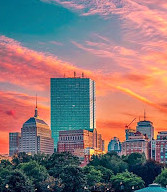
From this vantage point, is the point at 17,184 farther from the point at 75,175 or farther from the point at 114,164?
the point at 114,164

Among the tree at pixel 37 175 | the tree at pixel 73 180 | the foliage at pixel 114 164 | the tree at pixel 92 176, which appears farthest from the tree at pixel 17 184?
the foliage at pixel 114 164

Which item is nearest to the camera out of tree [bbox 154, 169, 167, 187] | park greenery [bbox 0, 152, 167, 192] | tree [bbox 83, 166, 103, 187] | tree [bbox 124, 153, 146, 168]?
park greenery [bbox 0, 152, 167, 192]

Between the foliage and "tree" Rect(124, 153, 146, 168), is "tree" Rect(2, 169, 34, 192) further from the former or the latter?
"tree" Rect(124, 153, 146, 168)

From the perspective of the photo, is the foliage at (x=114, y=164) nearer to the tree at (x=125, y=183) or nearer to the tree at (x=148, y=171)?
the tree at (x=148, y=171)

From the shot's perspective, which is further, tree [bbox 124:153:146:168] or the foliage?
tree [bbox 124:153:146:168]

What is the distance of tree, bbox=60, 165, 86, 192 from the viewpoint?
12388 centimetres

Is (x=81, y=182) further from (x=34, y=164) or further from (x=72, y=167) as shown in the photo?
(x=34, y=164)

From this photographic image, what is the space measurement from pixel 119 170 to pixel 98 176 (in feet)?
94.7

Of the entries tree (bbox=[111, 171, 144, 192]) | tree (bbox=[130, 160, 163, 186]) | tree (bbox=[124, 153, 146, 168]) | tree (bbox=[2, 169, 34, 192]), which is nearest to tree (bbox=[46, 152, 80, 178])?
tree (bbox=[111, 171, 144, 192])

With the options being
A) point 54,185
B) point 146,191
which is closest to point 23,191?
point 54,185

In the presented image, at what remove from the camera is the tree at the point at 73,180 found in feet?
406

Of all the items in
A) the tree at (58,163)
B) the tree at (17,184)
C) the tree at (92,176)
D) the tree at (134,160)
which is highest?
the tree at (134,160)

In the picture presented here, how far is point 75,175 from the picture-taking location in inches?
4941

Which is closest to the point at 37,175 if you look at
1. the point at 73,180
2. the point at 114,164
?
the point at 73,180
